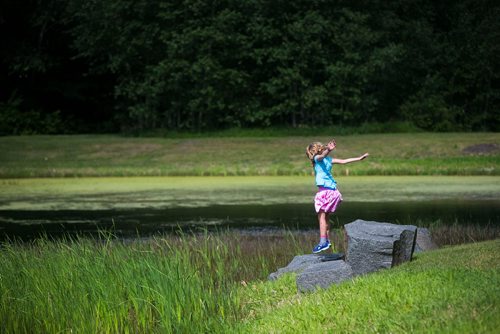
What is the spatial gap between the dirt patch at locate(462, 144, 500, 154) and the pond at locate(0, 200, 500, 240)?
9.10m

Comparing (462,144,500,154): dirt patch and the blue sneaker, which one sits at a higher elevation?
the blue sneaker

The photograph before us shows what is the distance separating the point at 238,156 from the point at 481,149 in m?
7.66

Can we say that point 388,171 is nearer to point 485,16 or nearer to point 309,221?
point 309,221

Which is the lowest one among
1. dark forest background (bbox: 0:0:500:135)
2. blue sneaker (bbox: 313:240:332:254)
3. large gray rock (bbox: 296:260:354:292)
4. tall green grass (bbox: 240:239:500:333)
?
blue sneaker (bbox: 313:240:332:254)

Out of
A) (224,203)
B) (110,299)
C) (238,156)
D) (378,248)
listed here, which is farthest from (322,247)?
(238,156)

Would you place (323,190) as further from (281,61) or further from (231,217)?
(281,61)

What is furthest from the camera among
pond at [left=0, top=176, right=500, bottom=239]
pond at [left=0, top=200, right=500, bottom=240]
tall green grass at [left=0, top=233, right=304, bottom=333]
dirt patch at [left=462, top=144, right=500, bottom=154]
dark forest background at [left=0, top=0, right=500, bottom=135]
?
dark forest background at [left=0, top=0, right=500, bottom=135]

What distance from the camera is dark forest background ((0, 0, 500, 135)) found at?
124 feet

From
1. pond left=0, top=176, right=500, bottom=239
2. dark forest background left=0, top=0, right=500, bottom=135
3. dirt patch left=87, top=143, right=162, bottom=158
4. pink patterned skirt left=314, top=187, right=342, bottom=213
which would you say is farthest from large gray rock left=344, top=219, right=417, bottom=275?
dark forest background left=0, top=0, right=500, bottom=135

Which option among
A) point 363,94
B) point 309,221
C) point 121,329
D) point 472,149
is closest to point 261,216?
point 309,221

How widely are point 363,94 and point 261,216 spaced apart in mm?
23229

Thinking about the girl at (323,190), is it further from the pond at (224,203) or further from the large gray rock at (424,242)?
the pond at (224,203)

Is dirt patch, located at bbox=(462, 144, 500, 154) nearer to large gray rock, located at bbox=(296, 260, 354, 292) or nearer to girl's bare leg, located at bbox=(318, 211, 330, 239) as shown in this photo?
girl's bare leg, located at bbox=(318, 211, 330, 239)

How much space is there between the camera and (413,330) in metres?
6.78
